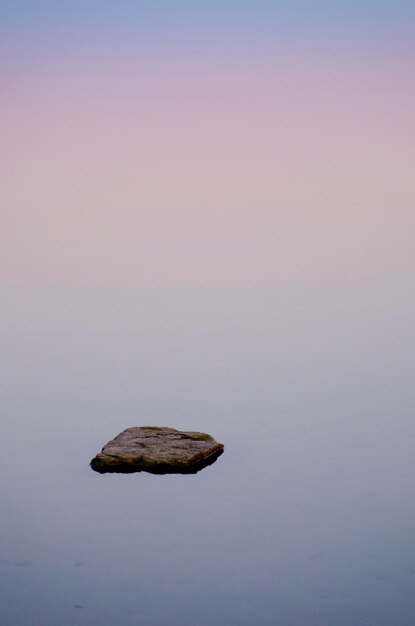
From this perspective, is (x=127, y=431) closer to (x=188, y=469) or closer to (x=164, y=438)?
(x=164, y=438)

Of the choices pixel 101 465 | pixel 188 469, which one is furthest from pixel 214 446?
pixel 101 465

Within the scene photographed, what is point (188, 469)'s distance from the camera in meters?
8.98

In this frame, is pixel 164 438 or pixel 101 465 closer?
pixel 101 465

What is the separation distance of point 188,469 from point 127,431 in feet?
3.62

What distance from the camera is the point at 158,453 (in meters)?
9.12

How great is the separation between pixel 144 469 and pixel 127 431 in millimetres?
916

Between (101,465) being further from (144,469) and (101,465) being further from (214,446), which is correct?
(214,446)

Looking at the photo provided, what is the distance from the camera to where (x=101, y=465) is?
9.02m

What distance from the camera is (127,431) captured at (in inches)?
388

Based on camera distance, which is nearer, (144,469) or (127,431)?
(144,469)

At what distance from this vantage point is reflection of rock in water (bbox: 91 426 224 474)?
8.98m

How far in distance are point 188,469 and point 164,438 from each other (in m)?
0.69

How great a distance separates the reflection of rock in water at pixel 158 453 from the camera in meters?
8.98

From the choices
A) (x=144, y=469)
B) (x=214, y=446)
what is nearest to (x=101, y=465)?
(x=144, y=469)
